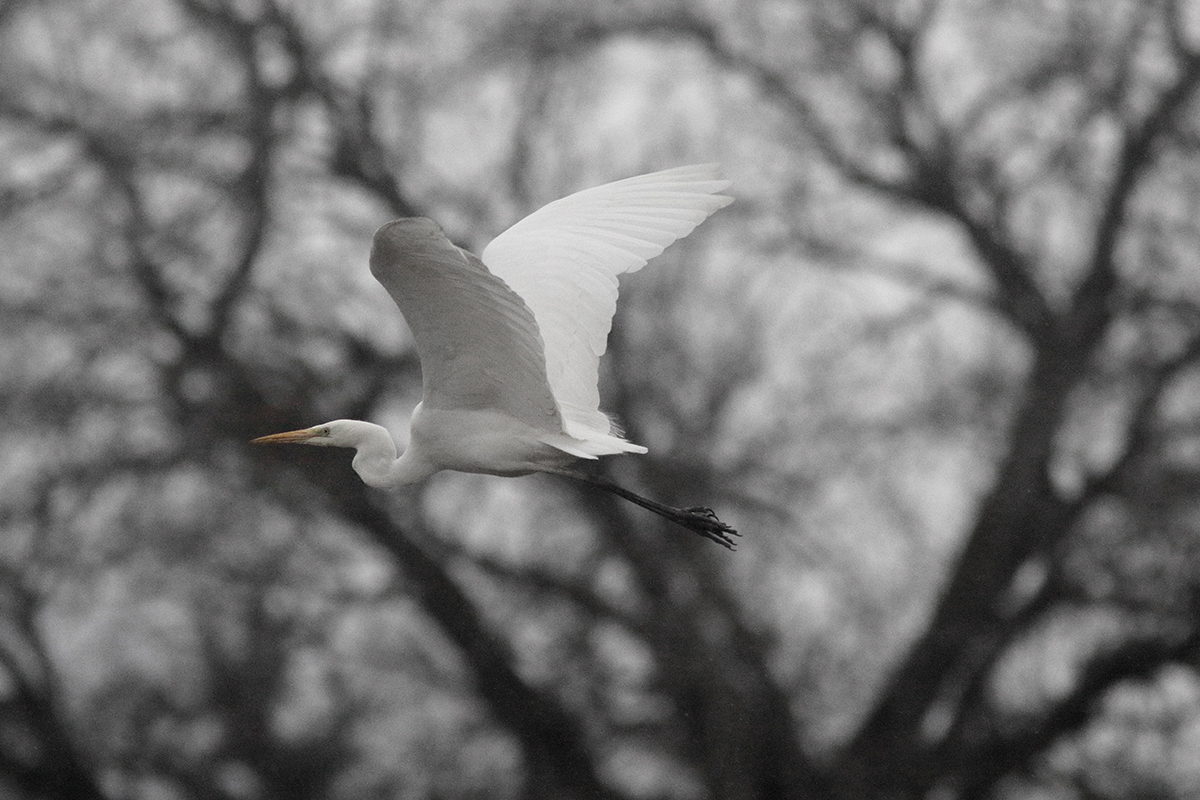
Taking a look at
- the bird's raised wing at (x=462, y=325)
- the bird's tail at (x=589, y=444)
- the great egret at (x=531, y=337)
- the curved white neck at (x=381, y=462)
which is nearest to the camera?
the bird's raised wing at (x=462, y=325)

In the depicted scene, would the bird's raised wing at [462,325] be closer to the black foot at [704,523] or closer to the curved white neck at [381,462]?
the curved white neck at [381,462]

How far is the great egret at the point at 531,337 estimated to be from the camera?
4398mm

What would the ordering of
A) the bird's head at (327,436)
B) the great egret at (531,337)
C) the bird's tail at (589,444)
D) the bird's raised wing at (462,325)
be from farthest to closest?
the bird's head at (327,436)
the bird's tail at (589,444)
the great egret at (531,337)
the bird's raised wing at (462,325)

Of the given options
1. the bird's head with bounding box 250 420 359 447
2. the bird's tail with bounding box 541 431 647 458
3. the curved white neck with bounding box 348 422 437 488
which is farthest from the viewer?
the bird's head with bounding box 250 420 359 447

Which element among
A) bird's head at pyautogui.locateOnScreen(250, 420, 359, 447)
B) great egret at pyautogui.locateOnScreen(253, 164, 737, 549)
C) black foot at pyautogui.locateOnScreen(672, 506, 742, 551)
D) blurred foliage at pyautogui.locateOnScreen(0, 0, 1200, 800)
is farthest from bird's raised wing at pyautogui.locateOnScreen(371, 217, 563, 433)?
blurred foliage at pyautogui.locateOnScreen(0, 0, 1200, 800)

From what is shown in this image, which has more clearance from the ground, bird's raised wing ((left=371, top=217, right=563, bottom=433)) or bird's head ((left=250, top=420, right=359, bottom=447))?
bird's raised wing ((left=371, top=217, right=563, bottom=433))

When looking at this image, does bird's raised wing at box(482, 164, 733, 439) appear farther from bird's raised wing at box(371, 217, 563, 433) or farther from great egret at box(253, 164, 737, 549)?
bird's raised wing at box(371, 217, 563, 433)

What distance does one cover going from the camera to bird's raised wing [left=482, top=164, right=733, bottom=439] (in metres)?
5.15

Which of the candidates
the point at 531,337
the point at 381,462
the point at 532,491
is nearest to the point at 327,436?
the point at 381,462

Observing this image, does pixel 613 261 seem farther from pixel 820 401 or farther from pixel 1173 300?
pixel 1173 300

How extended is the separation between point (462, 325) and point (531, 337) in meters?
0.18

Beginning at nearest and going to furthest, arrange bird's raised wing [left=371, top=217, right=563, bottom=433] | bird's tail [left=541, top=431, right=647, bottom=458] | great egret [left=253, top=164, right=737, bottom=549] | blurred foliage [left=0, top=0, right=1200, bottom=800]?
bird's raised wing [left=371, top=217, right=563, bottom=433]
great egret [left=253, top=164, right=737, bottom=549]
bird's tail [left=541, top=431, right=647, bottom=458]
blurred foliage [left=0, top=0, right=1200, bottom=800]

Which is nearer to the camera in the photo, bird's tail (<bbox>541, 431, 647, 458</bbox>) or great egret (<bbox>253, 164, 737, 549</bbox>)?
great egret (<bbox>253, 164, 737, 549</bbox>)

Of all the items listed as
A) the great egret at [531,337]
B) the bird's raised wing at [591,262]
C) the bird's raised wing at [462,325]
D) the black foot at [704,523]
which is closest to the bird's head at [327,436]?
the great egret at [531,337]
